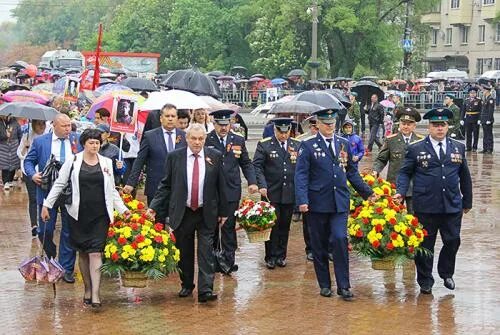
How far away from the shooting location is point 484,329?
8.98 metres

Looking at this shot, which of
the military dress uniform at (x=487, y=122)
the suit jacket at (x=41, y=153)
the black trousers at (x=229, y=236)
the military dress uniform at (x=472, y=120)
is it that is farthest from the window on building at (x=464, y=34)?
the suit jacket at (x=41, y=153)

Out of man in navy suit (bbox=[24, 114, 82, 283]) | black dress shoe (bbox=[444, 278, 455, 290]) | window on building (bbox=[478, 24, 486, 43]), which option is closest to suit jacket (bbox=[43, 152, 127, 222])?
man in navy suit (bbox=[24, 114, 82, 283])

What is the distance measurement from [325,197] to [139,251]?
1.89m

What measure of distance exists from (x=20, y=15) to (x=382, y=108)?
14063 centimetres

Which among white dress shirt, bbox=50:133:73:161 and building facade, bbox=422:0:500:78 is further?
building facade, bbox=422:0:500:78

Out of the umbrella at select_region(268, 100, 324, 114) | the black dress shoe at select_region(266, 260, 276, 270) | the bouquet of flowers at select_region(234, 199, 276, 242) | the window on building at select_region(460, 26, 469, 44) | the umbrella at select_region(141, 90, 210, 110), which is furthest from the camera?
the window on building at select_region(460, 26, 469, 44)

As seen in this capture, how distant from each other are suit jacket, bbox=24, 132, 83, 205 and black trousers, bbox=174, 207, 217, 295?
172 cm

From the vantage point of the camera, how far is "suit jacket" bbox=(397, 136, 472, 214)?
10.3m

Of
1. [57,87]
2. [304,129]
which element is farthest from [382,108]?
[304,129]

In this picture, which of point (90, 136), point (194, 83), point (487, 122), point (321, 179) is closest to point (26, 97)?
point (194, 83)

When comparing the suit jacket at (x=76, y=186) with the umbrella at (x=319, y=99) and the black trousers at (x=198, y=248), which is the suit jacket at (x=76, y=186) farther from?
the umbrella at (x=319, y=99)

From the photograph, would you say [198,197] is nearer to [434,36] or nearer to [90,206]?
[90,206]

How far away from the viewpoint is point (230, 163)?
1138 cm

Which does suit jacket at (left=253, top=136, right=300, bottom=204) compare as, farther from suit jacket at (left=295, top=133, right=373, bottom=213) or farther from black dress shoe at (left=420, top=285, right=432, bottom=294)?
black dress shoe at (left=420, top=285, right=432, bottom=294)
